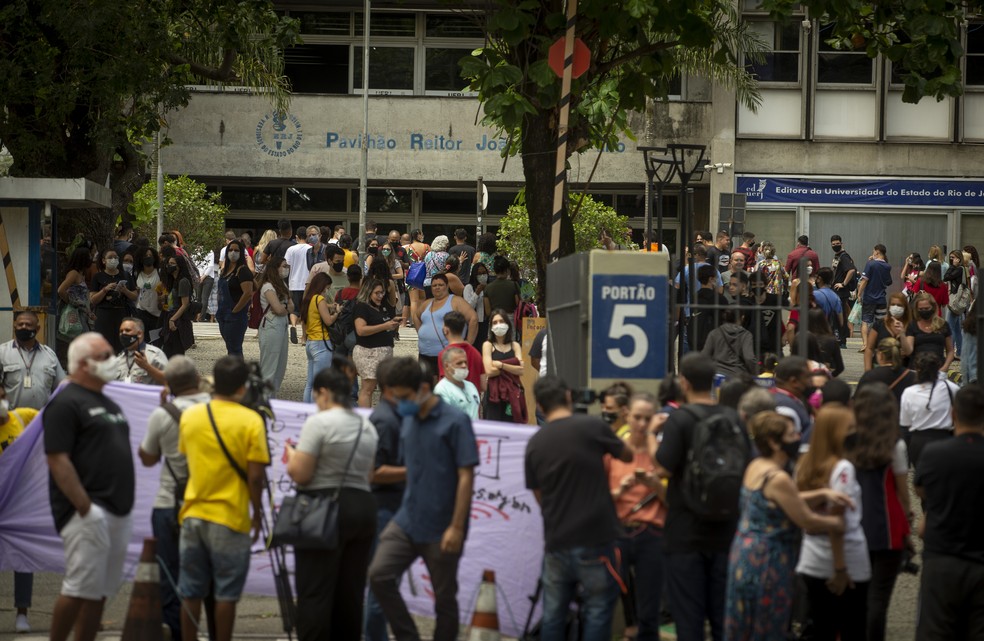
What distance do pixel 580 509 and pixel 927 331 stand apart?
8077mm

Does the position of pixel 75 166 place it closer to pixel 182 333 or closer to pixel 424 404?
pixel 182 333

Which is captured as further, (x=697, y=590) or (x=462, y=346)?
(x=462, y=346)

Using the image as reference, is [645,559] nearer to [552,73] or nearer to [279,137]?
[552,73]

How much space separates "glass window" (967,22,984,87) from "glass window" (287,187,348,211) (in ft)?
49.7

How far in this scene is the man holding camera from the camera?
8102 millimetres

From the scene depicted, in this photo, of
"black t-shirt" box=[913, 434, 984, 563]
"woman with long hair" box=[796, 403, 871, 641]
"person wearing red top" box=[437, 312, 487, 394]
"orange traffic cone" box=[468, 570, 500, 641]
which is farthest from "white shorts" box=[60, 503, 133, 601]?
"black t-shirt" box=[913, 434, 984, 563]

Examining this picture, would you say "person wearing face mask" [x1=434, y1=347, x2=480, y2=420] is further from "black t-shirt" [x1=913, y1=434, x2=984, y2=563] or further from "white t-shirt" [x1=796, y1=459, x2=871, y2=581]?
"black t-shirt" [x1=913, y1=434, x2=984, y2=563]

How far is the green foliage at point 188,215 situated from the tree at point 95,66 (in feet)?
33.0

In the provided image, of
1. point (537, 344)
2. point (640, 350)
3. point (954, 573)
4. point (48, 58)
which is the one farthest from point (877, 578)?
point (48, 58)

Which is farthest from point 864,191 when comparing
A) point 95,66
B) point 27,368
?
point 27,368

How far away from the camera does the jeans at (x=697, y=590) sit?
8.27 metres

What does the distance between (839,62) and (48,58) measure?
22.2 metres

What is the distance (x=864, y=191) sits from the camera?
1414 inches

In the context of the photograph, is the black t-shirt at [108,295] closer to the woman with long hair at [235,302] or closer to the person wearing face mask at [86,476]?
the woman with long hair at [235,302]
